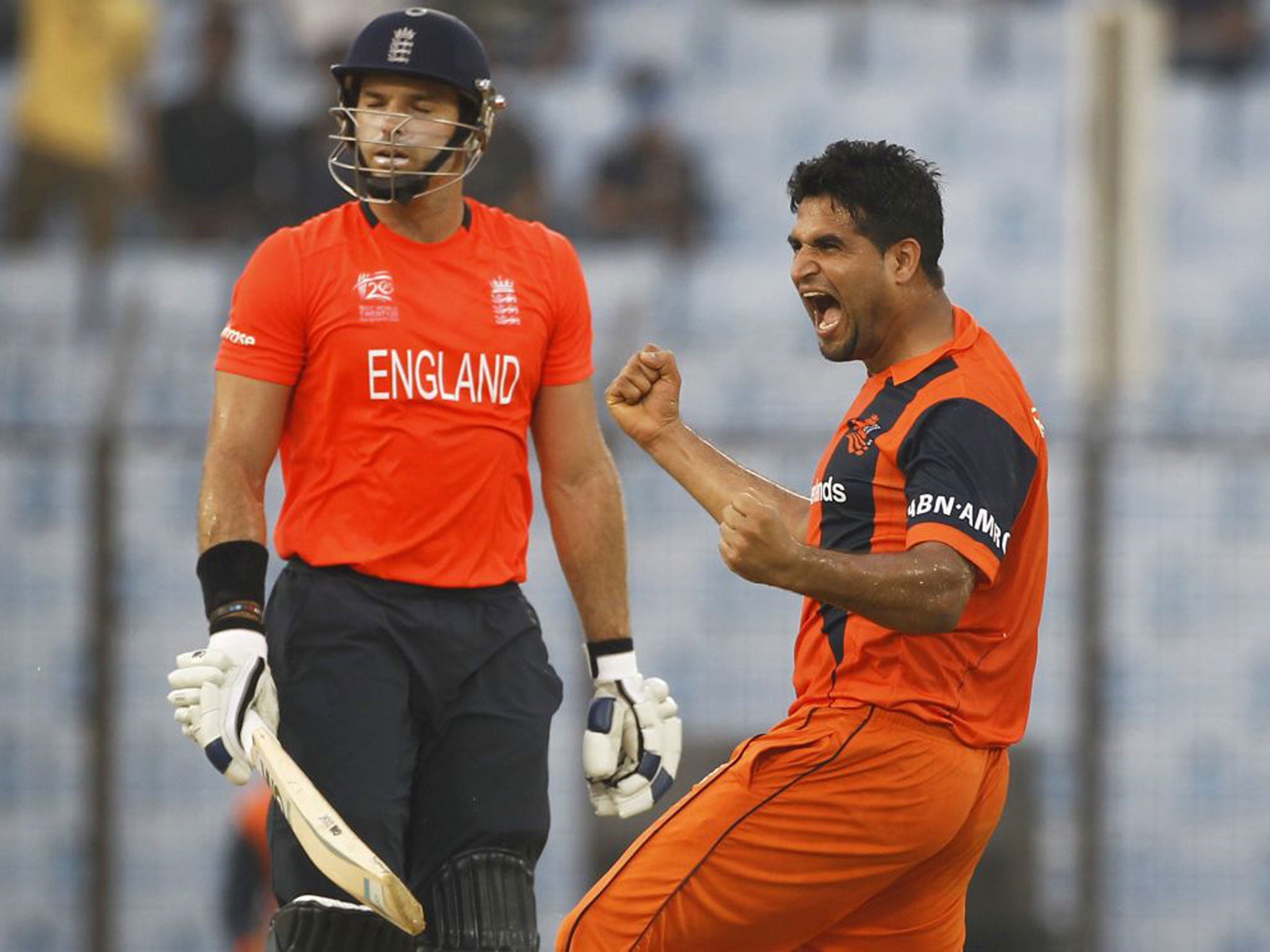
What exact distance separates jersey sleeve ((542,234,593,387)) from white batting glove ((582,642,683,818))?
0.62 metres

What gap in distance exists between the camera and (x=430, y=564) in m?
4.59

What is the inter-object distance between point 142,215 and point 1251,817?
21.1ft

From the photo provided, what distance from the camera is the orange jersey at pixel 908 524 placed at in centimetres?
409

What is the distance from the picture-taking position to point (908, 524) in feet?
13.2

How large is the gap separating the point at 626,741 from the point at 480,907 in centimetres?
61

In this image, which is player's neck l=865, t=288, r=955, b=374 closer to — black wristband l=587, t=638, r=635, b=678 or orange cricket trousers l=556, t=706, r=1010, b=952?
orange cricket trousers l=556, t=706, r=1010, b=952

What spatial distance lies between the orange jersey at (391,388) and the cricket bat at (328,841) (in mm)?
453

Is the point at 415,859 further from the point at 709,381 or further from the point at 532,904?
the point at 709,381

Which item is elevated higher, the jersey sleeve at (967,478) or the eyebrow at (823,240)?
the eyebrow at (823,240)

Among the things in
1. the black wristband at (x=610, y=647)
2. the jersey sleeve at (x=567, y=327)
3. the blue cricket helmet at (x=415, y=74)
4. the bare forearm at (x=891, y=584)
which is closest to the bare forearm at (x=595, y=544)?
the black wristband at (x=610, y=647)

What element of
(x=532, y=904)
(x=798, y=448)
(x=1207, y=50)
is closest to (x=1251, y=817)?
(x=798, y=448)

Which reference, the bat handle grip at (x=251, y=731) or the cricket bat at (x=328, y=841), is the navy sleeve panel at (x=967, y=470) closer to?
the cricket bat at (x=328, y=841)

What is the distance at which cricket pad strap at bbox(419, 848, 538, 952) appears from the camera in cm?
448

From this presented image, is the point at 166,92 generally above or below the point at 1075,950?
above
